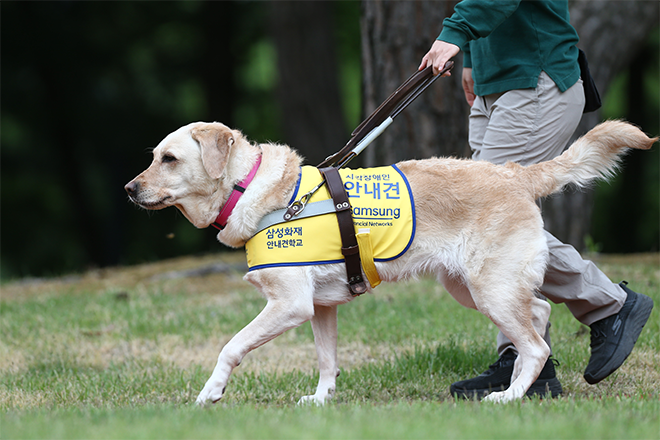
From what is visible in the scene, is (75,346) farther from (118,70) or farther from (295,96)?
(118,70)

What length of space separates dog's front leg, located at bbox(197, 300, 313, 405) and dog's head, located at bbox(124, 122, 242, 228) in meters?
0.70

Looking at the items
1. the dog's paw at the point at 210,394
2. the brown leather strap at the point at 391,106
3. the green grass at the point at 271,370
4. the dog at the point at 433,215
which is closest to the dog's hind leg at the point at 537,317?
the dog at the point at 433,215

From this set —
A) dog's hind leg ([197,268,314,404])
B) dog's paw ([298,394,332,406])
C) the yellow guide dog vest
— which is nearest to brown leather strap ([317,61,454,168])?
the yellow guide dog vest

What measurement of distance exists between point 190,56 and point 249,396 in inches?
613

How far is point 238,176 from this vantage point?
3.85 m

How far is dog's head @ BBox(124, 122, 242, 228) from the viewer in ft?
12.4

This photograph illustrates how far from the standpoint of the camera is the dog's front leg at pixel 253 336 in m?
3.54

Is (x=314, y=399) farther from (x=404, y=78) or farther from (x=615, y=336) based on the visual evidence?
(x=404, y=78)

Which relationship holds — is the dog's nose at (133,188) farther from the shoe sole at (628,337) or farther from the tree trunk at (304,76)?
the tree trunk at (304,76)

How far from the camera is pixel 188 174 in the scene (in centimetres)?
384

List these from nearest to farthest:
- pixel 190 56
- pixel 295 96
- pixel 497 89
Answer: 1. pixel 497 89
2. pixel 295 96
3. pixel 190 56

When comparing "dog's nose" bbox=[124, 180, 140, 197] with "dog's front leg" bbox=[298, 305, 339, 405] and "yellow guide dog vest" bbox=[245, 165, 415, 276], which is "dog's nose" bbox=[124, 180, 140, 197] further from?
"dog's front leg" bbox=[298, 305, 339, 405]

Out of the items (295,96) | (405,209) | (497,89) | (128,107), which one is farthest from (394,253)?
(128,107)

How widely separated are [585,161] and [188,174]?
7.54 ft
